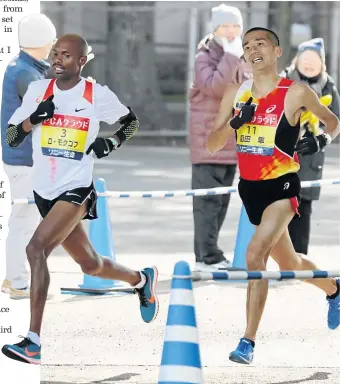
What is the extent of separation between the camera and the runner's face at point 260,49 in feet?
24.9

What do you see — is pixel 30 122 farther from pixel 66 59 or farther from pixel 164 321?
pixel 164 321

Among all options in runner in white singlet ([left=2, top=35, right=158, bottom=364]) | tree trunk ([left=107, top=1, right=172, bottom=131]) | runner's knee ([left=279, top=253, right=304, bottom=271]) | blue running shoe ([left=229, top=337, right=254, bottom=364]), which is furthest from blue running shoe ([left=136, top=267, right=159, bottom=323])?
tree trunk ([left=107, top=1, right=172, bottom=131])

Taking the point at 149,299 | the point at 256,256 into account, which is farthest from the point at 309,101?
the point at 149,299

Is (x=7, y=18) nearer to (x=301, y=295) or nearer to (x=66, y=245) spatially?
(x=66, y=245)

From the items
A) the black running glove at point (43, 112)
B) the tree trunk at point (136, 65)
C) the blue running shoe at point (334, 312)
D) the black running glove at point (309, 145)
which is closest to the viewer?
the black running glove at point (43, 112)

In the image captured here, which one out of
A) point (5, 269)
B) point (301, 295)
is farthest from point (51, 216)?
point (301, 295)

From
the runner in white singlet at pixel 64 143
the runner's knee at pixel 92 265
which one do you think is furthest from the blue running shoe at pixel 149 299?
the runner in white singlet at pixel 64 143

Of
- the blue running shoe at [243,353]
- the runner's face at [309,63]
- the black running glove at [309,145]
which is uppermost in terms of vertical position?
the runner's face at [309,63]

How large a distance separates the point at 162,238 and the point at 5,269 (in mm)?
3926

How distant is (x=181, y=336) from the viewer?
5754mm

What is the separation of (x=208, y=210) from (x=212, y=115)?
781mm

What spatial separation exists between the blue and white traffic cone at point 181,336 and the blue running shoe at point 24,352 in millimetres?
1362

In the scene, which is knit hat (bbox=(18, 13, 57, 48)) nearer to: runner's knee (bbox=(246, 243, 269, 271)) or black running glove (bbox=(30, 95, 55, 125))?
black running glove (bbox=(30, 95, 55, 125))

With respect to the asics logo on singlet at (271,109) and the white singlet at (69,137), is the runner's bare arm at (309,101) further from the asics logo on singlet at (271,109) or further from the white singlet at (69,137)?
the white singlet at (69,137)
